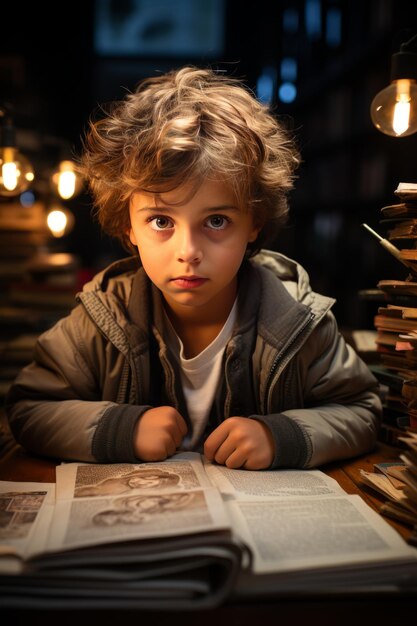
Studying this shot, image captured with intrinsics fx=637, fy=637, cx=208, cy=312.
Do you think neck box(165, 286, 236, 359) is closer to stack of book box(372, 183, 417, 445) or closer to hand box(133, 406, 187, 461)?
hand box(133, 406, 187, 461)

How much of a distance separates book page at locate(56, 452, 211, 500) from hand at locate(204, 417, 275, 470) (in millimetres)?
46

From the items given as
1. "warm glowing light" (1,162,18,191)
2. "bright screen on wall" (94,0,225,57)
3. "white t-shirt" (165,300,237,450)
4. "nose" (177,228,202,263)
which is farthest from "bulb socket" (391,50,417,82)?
"bright screen on wall" (94,0,225,57)

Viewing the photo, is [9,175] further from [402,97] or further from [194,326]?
[402,97]

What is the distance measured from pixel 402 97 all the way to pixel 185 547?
90cm

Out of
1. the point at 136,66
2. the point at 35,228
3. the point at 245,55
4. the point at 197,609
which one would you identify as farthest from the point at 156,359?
the point at 136,66

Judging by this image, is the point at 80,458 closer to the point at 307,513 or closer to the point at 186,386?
the point at 186,386

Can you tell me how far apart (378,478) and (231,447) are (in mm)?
267

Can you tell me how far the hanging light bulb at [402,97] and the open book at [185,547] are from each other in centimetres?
70

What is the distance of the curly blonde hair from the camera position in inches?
47.4

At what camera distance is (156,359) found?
1419 millimetres

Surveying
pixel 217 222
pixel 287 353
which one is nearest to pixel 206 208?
pixel 217 222

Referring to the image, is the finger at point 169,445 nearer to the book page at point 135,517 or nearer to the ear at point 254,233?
the book page at point 135,517

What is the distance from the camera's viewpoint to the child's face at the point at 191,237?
3.92ft

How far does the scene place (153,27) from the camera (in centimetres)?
314
